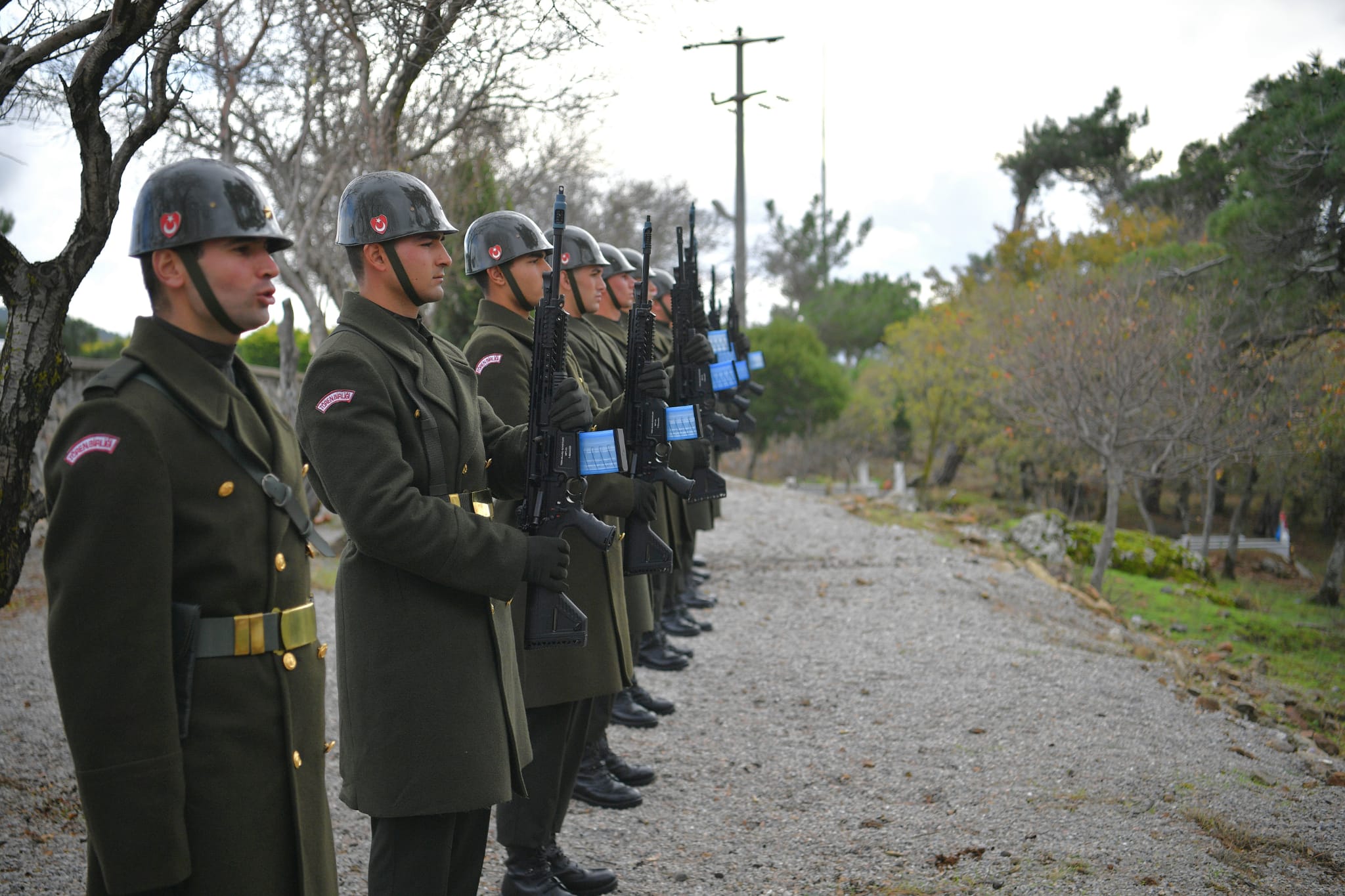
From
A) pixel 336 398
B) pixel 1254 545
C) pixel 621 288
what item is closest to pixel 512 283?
pixel 336 398

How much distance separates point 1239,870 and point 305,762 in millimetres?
3869

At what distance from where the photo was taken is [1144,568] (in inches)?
736

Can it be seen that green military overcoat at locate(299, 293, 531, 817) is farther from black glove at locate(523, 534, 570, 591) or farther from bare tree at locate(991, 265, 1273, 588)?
bare tree at locate(991, 265, 1273, 588)

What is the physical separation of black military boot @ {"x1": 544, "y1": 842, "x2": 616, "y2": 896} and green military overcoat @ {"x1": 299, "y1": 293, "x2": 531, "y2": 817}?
4.23 feet

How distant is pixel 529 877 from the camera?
4035 millimetres

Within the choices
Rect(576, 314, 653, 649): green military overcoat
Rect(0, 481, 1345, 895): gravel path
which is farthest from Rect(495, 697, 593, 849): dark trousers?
Rect(576, 314, 653, 649): green military overcoat

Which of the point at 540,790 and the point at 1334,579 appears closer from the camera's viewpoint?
the point at 540,790

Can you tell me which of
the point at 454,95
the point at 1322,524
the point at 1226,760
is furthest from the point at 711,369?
the point at 1322,524

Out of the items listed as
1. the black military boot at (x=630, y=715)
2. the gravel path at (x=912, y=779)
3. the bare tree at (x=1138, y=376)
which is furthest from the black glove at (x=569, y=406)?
the bare tree at (x=1138, y=376)

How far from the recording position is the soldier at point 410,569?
2.73 meters

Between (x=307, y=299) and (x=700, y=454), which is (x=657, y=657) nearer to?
(x=700, y=454)

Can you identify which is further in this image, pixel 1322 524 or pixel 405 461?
pixel 1322 524

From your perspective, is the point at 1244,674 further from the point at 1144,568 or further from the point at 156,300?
A: the point at 156,300

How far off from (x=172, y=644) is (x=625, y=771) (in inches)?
148
